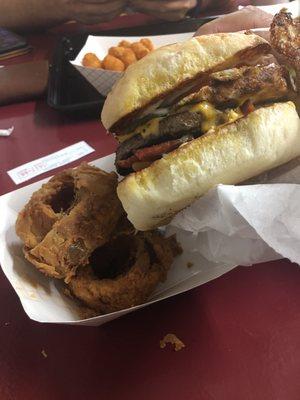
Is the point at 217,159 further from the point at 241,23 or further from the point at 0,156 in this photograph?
the point at 0,156

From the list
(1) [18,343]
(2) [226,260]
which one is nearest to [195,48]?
(2) [226,260]

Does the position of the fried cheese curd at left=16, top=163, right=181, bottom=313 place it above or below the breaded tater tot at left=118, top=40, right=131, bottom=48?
below

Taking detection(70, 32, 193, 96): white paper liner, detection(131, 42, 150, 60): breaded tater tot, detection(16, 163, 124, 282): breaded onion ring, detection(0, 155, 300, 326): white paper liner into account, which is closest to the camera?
detection(0, 155, 300, 326): white paper liner

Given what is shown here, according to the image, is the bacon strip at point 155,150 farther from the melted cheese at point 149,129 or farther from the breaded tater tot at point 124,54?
the breaded tater tot at point 124,54

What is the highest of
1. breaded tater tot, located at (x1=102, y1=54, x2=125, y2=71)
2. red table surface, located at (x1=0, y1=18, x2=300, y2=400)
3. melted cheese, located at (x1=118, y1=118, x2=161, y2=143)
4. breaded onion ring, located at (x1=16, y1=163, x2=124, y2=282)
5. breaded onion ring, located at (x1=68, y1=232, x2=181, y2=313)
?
melted cheese, located at (x1=118, y1=118, x2=161, y2=143)

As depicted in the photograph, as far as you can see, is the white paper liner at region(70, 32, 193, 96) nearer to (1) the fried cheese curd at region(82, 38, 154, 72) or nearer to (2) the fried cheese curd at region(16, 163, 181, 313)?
(1) the fried cheese curd at region(82, 38, 154, 72)

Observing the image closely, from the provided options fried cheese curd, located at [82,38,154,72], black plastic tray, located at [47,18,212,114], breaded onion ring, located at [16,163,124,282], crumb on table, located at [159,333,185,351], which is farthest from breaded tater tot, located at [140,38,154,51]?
crumb on table, located at [159,333,185,351]

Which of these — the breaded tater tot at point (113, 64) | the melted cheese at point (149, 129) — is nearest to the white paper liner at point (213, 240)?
the melted cheese at point (149, 129)
